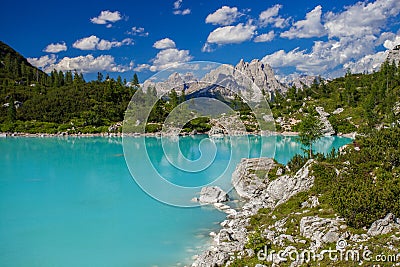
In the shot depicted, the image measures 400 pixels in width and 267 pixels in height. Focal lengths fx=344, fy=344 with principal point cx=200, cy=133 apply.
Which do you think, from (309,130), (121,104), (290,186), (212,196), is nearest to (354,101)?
(309,130)

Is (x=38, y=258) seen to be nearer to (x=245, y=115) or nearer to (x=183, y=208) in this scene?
(x=183, y=208)

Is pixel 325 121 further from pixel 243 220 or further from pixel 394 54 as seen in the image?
pixel 243 220

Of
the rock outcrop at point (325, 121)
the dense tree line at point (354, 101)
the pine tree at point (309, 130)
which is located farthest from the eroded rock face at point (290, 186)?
the rock outcrop at point (325, 121)

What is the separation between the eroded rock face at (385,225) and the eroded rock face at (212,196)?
10.5 m

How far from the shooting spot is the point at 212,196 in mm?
18922

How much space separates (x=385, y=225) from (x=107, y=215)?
1350 cm

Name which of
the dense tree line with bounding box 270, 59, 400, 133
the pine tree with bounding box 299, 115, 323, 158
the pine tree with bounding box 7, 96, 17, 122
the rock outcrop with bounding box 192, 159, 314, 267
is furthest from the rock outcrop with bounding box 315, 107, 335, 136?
the pine tree with bounding box 7, 96, 17, 122

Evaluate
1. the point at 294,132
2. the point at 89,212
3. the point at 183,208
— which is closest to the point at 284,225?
the point at 183,208

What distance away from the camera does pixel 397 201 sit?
30.7 feet

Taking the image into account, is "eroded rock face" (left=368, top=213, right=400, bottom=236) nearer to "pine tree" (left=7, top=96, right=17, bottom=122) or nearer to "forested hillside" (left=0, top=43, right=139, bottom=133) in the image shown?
"forested hillside" (left=0, top=43, right=139, bottom=133)

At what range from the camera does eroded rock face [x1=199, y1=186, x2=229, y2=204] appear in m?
18.8

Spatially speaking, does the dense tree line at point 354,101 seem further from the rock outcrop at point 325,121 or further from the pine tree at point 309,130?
the pine tree at point 309,130

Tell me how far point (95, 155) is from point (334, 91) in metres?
59.7

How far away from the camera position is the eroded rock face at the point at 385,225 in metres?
8.59
